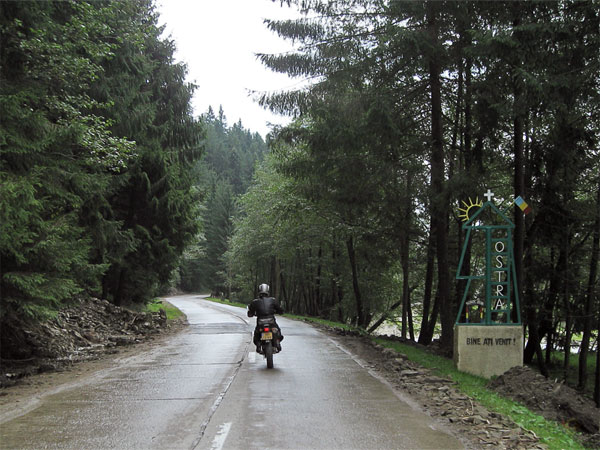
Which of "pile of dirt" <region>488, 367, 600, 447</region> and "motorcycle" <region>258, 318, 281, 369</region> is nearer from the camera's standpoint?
"pile of dirt" <region>488, 367, 600, 447</region>

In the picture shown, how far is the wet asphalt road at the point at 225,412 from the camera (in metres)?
5.65

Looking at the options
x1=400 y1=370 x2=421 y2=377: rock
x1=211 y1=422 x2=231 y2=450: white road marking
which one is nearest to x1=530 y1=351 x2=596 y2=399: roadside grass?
x1=400 y1=370 x2=421 y2=377: rock

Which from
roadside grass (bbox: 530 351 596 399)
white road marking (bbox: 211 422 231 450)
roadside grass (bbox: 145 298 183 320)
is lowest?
roadside grass (bbox: 530 351 596 399)

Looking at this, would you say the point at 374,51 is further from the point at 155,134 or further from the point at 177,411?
the point at 155,134

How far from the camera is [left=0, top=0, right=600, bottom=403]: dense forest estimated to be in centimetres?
1014

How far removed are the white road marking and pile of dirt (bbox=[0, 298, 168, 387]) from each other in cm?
531

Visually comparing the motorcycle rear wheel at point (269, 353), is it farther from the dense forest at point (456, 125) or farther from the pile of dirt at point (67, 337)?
the dense forest at point (456, 125)

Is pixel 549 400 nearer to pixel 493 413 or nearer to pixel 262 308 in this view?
pixel 493 413

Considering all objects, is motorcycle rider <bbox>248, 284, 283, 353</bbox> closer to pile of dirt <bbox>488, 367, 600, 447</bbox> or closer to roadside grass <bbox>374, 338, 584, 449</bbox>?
roadside grass <bbox>374, 338, 584, 449</bbox>

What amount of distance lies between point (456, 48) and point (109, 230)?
479 inches

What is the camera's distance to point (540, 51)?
10.7 m

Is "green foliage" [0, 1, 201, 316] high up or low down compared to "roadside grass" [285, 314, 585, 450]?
up

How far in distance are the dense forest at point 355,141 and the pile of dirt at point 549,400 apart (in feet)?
16.4

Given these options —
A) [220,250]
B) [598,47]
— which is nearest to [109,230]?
[598,47]
